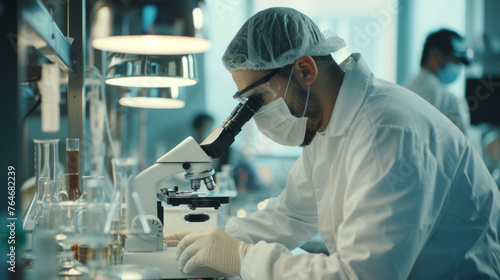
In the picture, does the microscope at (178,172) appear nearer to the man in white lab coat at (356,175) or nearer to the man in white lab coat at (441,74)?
the man in white lab coat at (356,175)

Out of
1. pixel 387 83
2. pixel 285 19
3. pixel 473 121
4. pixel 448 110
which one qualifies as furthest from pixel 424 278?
A: pixel 473 121

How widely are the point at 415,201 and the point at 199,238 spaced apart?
0.60 meters

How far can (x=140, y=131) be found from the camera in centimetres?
583

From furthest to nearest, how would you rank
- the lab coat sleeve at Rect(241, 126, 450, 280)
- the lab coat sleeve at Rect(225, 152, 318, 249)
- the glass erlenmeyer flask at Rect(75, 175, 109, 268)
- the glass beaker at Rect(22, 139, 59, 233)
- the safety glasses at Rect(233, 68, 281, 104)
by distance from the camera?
the lab coat sleeve at Rect(225, 152, 318, 249)
the safety glasses at Rect(233, 68, 281, 104)
the glass beaker at Rect(22, 139, 59, 233)
the lab coat sleeve at Rect(241, 126, 450, 280)
the glass erlenmeyer flask at Rect(75, 175, 109, 268)

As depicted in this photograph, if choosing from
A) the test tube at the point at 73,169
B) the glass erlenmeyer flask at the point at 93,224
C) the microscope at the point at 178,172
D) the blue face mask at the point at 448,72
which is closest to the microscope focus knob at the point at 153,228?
the microscope at the point at 178,172

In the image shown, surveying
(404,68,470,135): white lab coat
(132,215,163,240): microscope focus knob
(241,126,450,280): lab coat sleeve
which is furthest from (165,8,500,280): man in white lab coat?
(404,68,470,135): white lab coat

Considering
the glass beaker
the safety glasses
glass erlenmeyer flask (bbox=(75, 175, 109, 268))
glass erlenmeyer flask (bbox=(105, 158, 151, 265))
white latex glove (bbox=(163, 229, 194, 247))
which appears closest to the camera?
glass erlenmeyer flask (bbox=(75, 175, 109, 268))

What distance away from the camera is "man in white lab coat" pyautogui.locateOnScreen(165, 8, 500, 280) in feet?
3.70

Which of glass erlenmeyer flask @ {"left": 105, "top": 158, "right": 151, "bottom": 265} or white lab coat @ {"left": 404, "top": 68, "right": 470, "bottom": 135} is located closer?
glass erlenmeyer flask @ {"left": 105, "top": 158, "right": 151, "bottom": 265}

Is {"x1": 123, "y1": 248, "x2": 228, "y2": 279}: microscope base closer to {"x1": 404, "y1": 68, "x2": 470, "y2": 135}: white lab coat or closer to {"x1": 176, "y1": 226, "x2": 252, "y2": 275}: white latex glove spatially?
{"x1": 176, "y1": 226, "x2": 252, "y2": 275}: white latex glove

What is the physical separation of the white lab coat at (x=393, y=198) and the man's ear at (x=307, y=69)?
0.34ft

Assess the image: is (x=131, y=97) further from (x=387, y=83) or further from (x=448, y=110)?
(x=448, y=110)

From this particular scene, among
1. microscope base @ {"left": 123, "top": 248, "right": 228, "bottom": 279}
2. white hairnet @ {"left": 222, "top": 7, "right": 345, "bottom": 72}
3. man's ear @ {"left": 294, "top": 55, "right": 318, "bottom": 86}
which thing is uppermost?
white hairnet @ {"left": 222, "top": 7, "right": 345, "bottom": 72}

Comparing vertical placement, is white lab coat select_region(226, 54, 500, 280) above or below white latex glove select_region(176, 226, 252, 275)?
above
